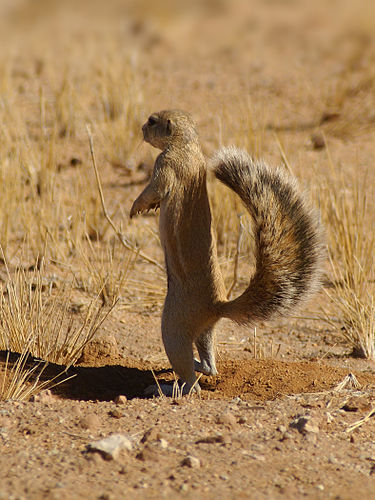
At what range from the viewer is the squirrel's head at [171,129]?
4.57m

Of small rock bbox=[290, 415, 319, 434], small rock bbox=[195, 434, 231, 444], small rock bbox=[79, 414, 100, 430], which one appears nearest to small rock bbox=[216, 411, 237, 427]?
small rock bbox=[195, 434, 231, 444]

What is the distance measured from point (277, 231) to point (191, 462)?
5.17 ft

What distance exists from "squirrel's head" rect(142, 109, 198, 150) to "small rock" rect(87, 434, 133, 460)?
198cm

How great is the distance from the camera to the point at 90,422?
3.56 m

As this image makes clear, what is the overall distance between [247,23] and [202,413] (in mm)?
17678

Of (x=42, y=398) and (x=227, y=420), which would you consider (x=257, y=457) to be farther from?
(x=42, y=398)

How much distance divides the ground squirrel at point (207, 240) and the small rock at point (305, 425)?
2.69ft

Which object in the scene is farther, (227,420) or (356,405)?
(356,405)

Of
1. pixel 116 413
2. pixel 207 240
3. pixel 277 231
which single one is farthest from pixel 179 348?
pixel 277 231

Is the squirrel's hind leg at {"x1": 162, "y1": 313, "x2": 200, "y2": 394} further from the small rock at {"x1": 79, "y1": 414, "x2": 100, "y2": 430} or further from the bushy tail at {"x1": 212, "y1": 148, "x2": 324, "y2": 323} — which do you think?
the small rock at {"x1": 79, "y1": 414, "x2": 100, "y2": 430}

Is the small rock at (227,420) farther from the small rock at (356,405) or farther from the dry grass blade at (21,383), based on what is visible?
the dry grass blade at (21,383)

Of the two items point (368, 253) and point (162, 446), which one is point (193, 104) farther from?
point (162, 446)

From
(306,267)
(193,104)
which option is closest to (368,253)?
(306,267)

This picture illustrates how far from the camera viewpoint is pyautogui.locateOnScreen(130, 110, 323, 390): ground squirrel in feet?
13.8
